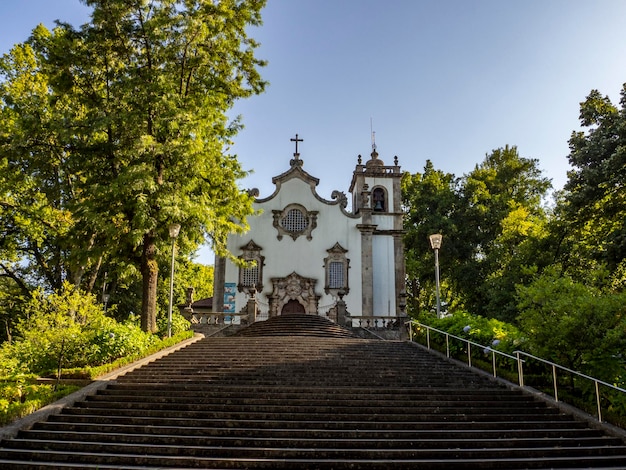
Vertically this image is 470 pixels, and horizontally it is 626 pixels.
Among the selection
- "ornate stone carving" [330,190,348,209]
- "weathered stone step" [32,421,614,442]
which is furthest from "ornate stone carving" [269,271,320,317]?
"weathered stone step" [32,421,614,442]

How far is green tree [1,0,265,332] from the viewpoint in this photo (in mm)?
17047

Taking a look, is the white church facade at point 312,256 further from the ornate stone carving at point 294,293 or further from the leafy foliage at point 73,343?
the leafy foliage at point 73,343

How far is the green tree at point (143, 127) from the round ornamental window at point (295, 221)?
10.4 meters

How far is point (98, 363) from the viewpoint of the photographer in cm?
1447

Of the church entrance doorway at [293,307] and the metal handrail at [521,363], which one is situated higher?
the church entrance doorway at [293,307]

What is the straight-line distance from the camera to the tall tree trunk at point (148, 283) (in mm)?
17875

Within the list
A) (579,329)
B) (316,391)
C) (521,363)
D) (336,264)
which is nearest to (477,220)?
(336,264)

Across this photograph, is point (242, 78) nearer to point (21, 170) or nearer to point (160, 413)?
point (21, 170)

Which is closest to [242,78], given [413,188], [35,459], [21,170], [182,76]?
[182,76]

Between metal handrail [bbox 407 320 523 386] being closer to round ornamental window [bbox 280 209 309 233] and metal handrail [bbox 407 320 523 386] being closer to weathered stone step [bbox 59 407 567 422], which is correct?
weathered stone step [bbox 59 407 567 422]

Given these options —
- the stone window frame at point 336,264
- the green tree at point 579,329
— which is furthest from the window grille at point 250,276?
the green tree at point 579,329

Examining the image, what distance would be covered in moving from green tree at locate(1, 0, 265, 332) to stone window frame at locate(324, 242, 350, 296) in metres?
10.6

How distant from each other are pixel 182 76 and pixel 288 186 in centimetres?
1256

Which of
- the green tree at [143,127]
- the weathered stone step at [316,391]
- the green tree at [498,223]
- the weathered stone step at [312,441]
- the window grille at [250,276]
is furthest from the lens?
the window grille at [250,276]
